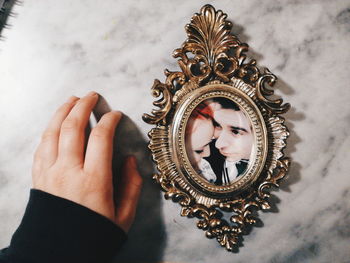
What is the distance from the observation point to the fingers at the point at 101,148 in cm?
65

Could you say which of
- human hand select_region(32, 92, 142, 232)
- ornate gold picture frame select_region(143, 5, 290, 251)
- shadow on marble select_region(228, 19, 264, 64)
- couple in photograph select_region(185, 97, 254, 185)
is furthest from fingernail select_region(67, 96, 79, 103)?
shadow on marble select_region(228, 19, 264, 64)

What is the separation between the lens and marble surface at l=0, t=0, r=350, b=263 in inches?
28.8

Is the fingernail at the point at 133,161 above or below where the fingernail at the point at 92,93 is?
below

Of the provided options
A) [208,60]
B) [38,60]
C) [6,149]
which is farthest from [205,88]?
[6,149]

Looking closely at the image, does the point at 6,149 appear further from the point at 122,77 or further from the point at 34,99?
the point at 122,77

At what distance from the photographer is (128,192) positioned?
0.73 metres

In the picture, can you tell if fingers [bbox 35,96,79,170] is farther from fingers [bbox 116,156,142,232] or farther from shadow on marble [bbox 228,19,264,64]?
shadow on marble [bbox 228,19,264,64]

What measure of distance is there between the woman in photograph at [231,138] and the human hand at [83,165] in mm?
232

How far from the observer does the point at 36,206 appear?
1.98 ft

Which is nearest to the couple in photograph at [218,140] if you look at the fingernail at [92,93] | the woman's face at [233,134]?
the woman's face at [233,134]

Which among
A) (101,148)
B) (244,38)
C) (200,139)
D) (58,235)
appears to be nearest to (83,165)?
(101,148)

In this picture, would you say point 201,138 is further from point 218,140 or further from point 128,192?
point 128,192

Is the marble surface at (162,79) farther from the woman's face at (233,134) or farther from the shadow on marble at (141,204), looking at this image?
the woman's face at (233,134)

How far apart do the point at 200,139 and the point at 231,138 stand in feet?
0.28
